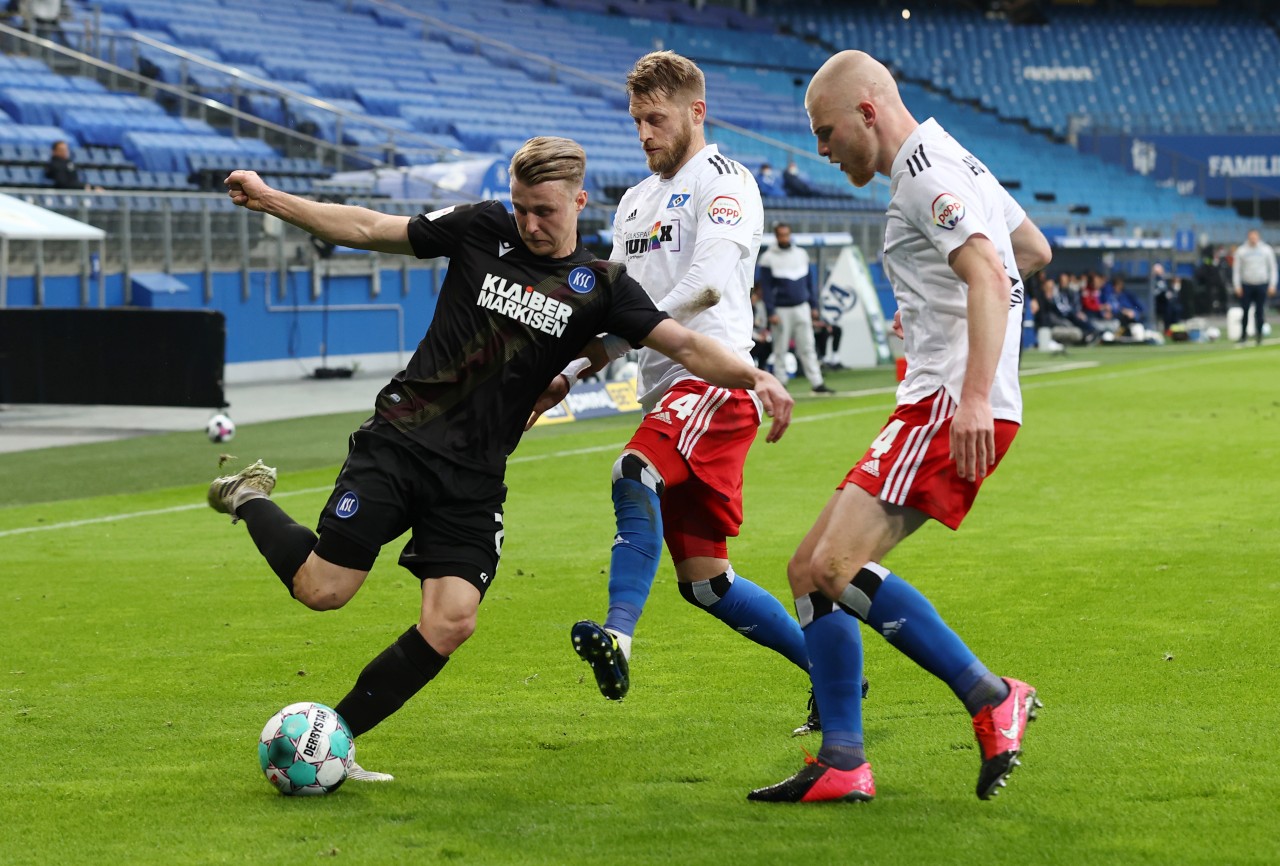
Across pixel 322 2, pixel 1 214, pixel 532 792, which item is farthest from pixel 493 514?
pixel 322 2

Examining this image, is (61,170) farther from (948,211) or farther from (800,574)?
(948,211)

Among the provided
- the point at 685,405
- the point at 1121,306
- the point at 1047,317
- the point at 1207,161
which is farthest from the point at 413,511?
the point at 1207,161

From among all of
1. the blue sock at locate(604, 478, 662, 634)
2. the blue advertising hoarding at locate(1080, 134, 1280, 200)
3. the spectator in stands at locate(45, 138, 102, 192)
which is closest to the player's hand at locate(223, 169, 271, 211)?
the blue sock at locate(604, 478, 662, 634)

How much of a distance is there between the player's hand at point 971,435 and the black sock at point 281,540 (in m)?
1.91

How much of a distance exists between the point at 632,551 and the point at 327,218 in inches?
53.7

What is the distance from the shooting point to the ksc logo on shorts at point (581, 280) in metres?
4.69

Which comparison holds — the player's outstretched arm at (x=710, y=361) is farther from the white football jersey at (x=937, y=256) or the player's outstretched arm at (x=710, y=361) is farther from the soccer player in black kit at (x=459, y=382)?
the white football jersey at (x=937, y=256)

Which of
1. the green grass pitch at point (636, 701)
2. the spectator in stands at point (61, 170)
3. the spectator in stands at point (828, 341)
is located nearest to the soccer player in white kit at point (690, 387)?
the green grass pitch at point (636, 701)

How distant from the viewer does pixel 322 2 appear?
3591cm

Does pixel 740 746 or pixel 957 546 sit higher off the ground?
pixel 740 746

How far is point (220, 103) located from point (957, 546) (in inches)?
815

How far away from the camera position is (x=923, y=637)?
4266 mm

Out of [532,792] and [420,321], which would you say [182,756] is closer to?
[532,792]

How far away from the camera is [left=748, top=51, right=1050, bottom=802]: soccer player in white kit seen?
418 cm
